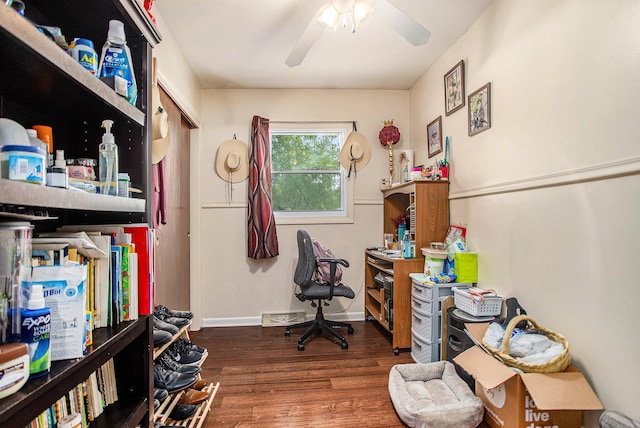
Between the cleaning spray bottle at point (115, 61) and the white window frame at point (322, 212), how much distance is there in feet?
7.96

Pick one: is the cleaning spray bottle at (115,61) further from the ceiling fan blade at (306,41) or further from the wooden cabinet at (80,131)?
the ceiling fan blade at (306,41)

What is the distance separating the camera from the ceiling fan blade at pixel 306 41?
1.82 meters

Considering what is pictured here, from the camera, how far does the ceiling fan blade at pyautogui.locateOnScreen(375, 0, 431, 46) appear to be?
1.61m

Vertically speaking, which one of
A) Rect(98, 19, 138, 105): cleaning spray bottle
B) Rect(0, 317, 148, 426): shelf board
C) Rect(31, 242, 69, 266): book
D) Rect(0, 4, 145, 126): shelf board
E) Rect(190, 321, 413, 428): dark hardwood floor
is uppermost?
Rect(98, 19, 138, 105): cleaning spray bottle

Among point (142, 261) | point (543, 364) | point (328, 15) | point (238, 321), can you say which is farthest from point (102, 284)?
point (238, 321)

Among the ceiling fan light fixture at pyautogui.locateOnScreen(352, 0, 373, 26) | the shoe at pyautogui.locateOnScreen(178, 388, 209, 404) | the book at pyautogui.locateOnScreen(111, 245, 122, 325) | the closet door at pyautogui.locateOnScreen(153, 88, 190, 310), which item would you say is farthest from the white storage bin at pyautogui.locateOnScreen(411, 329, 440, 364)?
the ceiling fan light fixture at pyautogui.locateOnScreen(352, 0, 373, 26)

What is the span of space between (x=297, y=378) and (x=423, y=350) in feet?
3.09

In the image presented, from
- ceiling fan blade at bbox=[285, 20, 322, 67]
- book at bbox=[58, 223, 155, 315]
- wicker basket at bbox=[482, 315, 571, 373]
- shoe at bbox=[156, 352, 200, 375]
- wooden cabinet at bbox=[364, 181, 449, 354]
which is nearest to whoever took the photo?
book at bbox=[58, 223, 155, 315]

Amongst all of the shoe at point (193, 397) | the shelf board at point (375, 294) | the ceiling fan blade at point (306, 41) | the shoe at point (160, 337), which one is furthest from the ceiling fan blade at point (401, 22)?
the shoe at point (193, 397)

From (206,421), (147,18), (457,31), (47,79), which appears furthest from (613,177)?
(206,421)

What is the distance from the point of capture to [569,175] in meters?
1.50

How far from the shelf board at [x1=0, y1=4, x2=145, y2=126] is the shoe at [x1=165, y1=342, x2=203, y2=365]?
1225 mm

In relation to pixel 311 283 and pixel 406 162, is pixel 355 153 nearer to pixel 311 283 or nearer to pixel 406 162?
pixel 406 162

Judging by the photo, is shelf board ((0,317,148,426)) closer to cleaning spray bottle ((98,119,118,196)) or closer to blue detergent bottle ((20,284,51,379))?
blue detergent bottle ((20,284,51,379))
